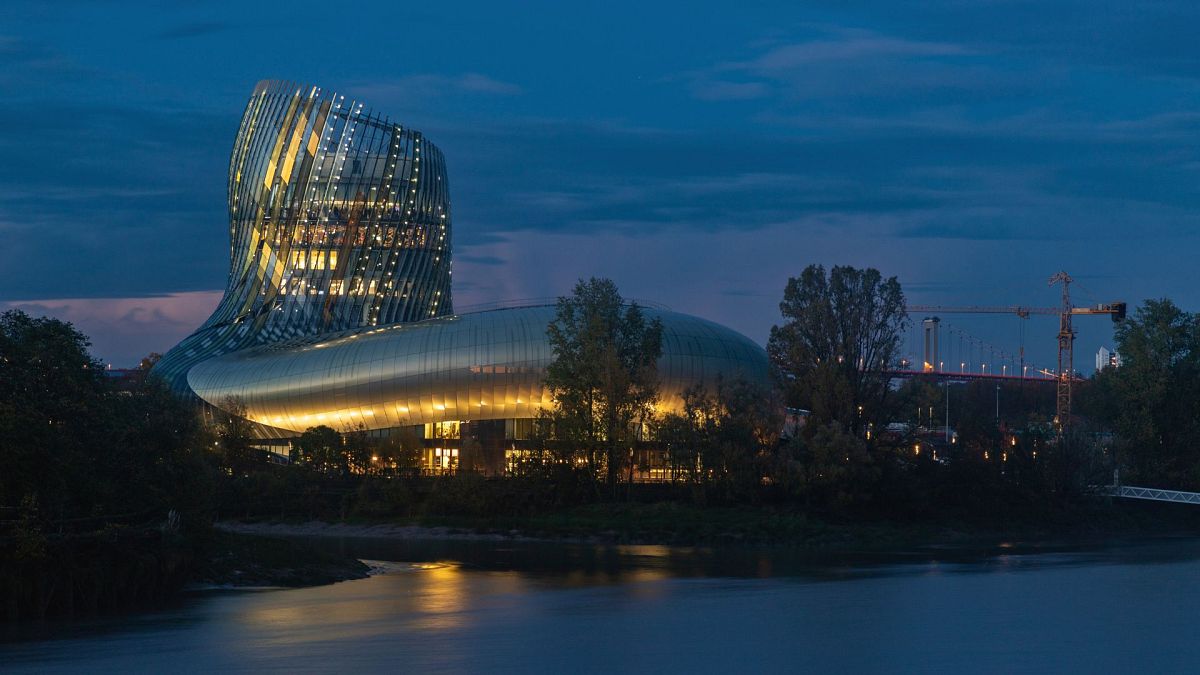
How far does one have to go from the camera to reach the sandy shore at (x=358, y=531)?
78.3 meters

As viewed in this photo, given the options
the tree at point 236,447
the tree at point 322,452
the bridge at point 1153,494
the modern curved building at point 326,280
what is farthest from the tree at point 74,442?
the bridge at point 1153,494

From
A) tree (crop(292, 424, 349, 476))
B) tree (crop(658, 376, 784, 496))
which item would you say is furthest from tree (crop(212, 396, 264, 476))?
tree (crop(658, 376, 784, 496))

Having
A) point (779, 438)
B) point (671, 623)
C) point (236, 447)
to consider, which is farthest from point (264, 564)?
point (236, 447)

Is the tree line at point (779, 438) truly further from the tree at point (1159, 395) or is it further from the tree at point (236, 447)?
the tree at point (1159, 395)

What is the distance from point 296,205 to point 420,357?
28.0 m

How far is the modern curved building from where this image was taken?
340ft

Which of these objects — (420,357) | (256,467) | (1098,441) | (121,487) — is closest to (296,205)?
(420,357)

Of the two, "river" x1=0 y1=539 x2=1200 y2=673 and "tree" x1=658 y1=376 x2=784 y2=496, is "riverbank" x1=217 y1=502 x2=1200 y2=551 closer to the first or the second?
"tree" x1=658 y1=376 x2=784 y2=496

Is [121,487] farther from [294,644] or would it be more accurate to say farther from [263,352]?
[263,352]

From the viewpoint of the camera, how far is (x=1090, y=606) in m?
48.3

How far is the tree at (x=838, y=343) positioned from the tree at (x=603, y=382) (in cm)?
719

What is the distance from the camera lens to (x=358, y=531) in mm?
81125

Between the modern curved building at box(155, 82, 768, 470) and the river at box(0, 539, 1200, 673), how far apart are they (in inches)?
1612

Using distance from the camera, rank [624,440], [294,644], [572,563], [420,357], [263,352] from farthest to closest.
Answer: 1. [263,352]
2. [420,357]
3. [624,440]
4. [572,563]
5. [294,644]
